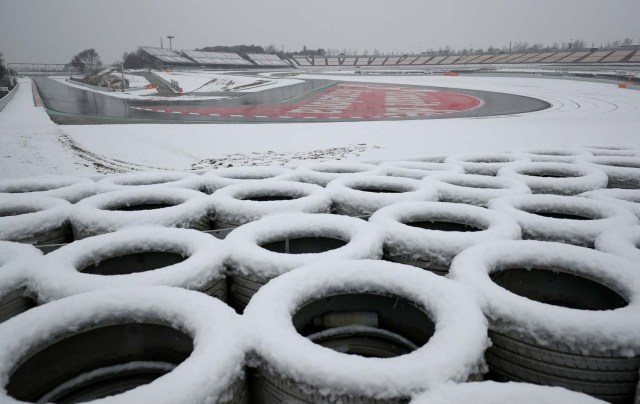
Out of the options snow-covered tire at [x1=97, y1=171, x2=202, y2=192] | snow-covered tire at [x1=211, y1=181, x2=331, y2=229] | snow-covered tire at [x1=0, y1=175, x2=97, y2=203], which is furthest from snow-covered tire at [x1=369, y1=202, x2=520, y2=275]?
snow-covered tire at [x1=0, y1=175, x2=97, y2=203]

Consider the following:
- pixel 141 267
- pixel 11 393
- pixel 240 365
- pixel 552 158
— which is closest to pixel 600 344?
pixel 240 365

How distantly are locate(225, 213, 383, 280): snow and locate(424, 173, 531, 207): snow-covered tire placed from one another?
1.66m

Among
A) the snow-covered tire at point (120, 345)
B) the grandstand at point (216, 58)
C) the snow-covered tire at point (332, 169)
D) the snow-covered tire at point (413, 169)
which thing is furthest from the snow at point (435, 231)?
the grandstand at point (216, 58)

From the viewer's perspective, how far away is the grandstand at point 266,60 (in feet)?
349

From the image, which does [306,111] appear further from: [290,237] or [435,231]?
[435,231]

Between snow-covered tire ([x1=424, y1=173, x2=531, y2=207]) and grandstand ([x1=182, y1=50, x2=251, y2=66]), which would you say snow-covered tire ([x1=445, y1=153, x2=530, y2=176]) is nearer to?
snow-covered tire ([x1=424, y1=173, x2=531, y2=207])

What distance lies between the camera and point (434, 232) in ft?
10.8

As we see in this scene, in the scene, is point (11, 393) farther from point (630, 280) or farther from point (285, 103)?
point (285, 103)

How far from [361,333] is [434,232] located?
1.06 metres

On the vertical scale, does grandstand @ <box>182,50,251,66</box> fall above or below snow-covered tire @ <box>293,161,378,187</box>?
above

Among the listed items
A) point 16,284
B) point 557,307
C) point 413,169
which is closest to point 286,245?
point 16,284

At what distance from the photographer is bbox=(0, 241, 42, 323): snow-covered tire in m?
2.61

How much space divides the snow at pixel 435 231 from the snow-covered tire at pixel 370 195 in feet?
1.17

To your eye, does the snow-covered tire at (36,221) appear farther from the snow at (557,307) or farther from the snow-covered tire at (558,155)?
the snow-covered tire at (558,155)
